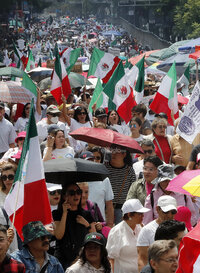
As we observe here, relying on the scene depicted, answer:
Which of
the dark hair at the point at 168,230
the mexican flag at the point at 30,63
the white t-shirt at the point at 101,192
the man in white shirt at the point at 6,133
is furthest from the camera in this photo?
the mexican flag at the point at 30,63

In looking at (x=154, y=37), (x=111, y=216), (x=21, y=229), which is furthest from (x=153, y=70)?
(x=154, y=37)

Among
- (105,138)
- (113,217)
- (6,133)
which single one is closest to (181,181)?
(113,217)

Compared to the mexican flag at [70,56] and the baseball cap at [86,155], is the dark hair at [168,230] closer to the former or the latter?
the baseball cap at [86,155]

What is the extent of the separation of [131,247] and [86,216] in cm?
46

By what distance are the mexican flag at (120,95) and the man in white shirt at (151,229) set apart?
5.99m

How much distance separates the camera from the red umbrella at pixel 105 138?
9242 millimetres

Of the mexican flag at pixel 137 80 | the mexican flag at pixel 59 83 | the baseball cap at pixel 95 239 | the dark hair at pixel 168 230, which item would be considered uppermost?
the baseball cap at pixel 95 239

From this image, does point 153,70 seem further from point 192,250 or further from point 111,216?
point 192,250

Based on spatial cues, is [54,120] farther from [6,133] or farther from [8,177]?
[8,177]

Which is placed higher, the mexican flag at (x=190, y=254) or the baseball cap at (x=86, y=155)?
the mexican flag at (x=190, y=254)

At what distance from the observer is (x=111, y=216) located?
8.52 m

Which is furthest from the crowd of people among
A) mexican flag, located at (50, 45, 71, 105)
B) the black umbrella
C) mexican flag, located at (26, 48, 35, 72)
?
mexican flag, located at (26, 48, 35, 72)

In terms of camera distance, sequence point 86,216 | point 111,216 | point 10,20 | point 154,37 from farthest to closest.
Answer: point 10,20 < point 154,37 < point 111,216 < point 86,216

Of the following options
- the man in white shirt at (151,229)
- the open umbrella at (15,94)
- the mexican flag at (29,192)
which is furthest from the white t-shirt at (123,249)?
the open umbrella at (15,94)
